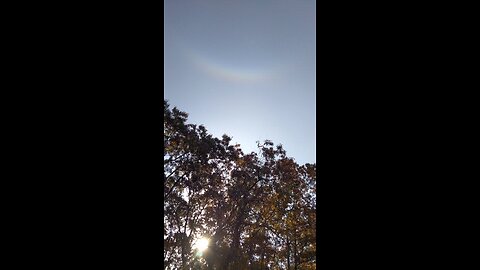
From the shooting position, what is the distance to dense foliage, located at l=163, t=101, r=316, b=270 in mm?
13664

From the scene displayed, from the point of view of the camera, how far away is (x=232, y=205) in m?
14.8

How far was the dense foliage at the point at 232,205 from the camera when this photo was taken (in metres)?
13.7
